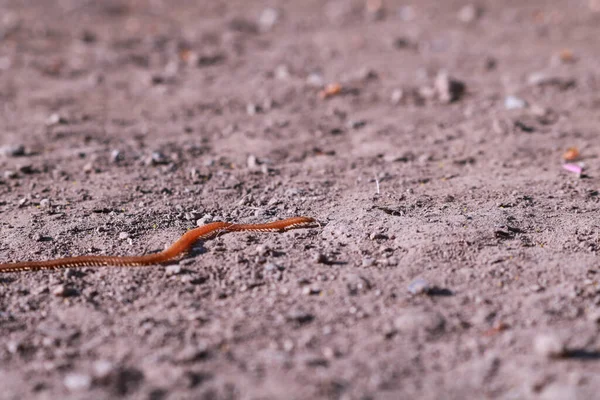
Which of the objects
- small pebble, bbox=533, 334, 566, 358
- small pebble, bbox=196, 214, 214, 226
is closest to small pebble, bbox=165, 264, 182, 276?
small pebble, bbox=196, 214, 214, 226

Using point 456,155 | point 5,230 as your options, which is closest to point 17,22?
point 5,230

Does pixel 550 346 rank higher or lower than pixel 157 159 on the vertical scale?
lower

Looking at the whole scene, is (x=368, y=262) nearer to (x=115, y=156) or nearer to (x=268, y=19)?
(x=115, y=156)

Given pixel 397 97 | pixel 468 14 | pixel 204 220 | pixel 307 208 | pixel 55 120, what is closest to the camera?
pixel 204 220

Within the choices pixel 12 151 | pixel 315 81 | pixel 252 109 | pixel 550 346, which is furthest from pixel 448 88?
pixel 550 346

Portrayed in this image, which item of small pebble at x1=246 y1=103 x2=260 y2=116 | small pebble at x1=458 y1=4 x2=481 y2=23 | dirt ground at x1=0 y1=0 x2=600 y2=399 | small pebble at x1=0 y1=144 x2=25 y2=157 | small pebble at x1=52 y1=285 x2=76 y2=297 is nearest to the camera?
dirt ground at x1=0 y1=0 x2=600 y2=399

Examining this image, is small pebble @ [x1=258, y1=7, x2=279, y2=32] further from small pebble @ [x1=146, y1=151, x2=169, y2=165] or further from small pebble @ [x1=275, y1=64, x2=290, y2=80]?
small pebble @ [x1=146, y1=151, x2=169, y2=165]

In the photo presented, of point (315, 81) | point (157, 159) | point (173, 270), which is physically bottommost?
point (173, 270)
